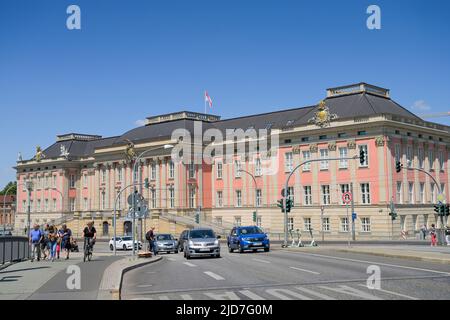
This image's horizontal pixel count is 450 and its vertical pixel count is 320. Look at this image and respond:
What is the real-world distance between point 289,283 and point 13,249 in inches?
697

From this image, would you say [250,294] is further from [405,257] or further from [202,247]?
[202,247]

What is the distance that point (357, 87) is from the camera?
216 ft

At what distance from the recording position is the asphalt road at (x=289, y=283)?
42.0 feet

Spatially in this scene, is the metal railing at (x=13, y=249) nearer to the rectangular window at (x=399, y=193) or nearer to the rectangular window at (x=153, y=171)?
the rectangular window at (x=399, y=193)

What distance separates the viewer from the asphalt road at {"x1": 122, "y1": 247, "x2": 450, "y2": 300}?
12.8 m

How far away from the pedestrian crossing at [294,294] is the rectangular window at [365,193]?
47.2 m

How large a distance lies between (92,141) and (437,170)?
66.9 m

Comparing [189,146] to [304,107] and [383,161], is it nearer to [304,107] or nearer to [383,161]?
[304,107]

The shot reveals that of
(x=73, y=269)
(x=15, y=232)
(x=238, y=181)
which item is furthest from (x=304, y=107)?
(x=15, y=232)

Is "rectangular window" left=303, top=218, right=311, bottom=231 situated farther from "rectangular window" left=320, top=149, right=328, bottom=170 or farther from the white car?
the white car

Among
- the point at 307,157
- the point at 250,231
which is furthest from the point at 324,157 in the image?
the point at 250,231

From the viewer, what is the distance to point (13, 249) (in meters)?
27.9

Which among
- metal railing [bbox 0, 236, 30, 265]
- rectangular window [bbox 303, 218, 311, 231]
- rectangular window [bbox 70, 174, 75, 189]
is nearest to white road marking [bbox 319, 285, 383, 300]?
metal railing [bbox 0, 236, 30, 265]

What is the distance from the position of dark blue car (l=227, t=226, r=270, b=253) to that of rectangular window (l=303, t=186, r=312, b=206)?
31831 mm
